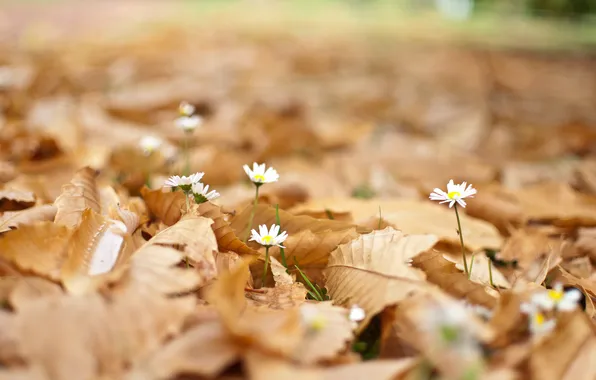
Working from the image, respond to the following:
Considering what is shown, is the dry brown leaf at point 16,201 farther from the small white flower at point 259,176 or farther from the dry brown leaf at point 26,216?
the small white flower at point 259,176

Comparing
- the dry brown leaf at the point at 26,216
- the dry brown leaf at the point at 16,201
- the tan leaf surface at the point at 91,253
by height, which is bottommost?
the dry brown leaf at the point at 16,201

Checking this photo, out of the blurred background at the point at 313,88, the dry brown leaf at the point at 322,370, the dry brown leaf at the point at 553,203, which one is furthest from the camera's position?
the blurred background at the point at 313,88

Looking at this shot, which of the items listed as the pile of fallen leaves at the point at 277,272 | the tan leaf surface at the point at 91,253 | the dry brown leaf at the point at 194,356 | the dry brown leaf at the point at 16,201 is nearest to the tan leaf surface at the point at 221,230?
the pile of fallen leaves at the point at 277,272

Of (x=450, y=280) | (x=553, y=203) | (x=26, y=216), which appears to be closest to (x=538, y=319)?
(x=450, y=280)

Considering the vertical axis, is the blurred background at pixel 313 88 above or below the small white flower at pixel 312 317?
below

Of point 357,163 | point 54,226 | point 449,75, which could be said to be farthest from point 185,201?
point 449,75

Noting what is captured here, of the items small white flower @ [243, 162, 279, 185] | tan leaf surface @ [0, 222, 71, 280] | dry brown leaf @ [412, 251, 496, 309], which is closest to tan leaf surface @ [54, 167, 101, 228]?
tan leaf surface @ [0, 222, 71, 280]

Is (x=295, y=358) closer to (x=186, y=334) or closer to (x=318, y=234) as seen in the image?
(x=186, y=334)
